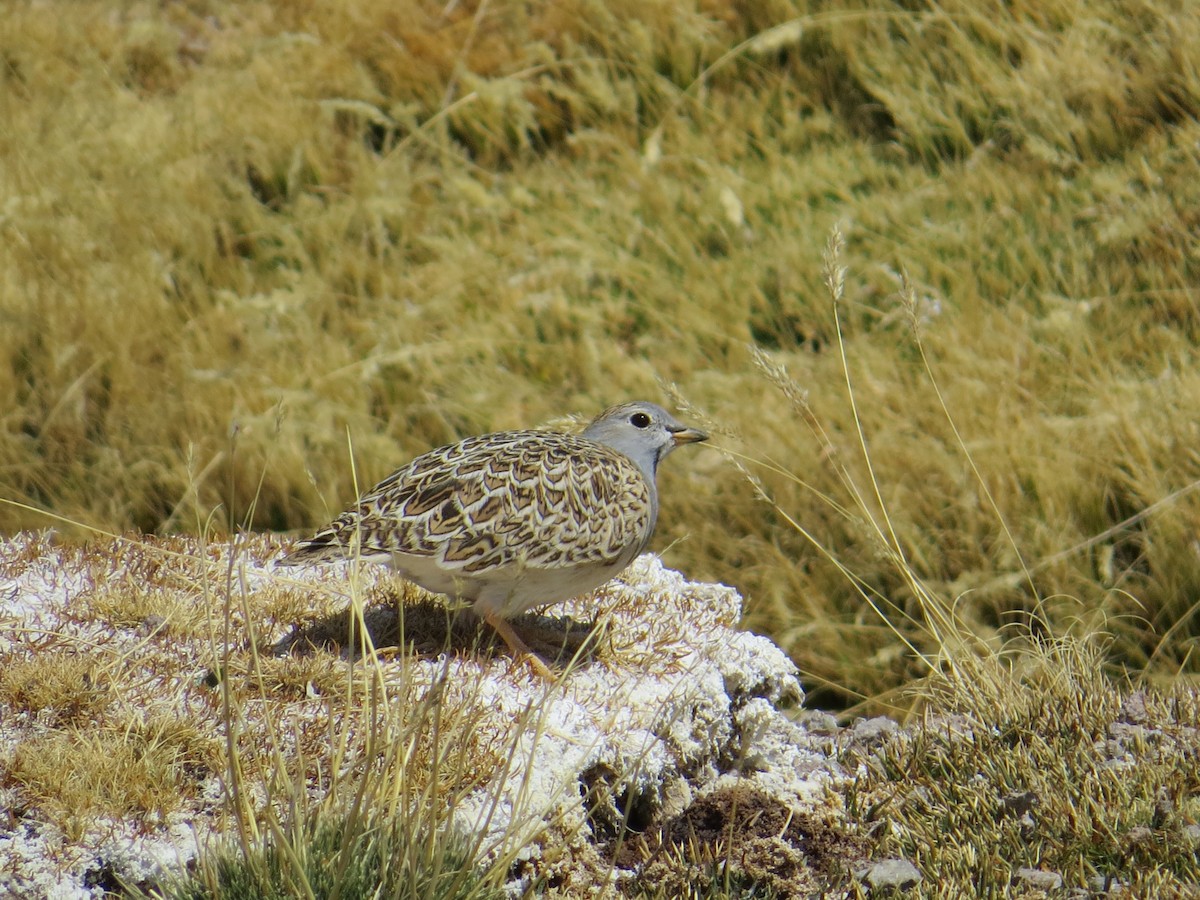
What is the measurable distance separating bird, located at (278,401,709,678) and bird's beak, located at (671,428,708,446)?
0.59 m

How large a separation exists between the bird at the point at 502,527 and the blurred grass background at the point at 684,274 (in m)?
1.24

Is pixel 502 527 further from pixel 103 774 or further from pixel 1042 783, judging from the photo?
pixel 1042 783

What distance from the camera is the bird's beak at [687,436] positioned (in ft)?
17.6

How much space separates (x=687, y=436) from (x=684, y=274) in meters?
2.57

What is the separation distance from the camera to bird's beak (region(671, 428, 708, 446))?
17.6 ft

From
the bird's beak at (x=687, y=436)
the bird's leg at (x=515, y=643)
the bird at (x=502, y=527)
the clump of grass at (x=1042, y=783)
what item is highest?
the bird at (x=502, y=527)

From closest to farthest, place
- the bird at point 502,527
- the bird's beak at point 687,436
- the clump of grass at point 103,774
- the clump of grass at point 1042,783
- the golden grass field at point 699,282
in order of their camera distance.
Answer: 1. the clump of grass at point 103,774
2. the clump of grass at point 1042,783
3. the bird at point 502,527
4. the bird's beak at point 687,436
5. the golden grass field at point 699,282

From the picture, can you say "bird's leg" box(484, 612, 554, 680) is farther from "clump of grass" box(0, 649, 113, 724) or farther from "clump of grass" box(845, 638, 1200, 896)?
"clump of grass" box(0, 649, 113, 724)

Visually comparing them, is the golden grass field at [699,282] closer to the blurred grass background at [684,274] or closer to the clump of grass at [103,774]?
the blurred grass background at [684,274]

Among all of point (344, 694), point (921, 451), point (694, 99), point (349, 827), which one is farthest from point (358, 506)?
point (694, 99)

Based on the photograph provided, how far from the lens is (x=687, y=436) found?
17.6ft

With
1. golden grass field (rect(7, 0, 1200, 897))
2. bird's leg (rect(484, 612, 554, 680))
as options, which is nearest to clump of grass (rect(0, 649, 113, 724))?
bird's leg (rect(484, 612, 554, 680))

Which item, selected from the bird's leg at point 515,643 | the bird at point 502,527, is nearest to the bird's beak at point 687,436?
the bird at point 502,527

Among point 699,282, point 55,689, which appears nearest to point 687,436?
point 699,282
